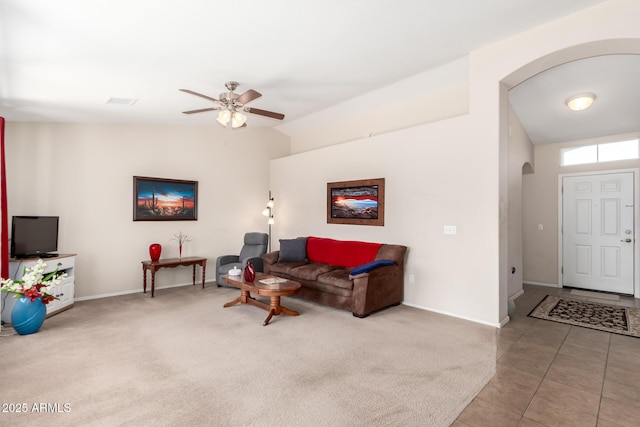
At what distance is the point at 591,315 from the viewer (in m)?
4.43

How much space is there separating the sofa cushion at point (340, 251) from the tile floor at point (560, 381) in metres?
2.09

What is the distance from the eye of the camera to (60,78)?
356 cm

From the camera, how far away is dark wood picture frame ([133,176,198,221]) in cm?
573

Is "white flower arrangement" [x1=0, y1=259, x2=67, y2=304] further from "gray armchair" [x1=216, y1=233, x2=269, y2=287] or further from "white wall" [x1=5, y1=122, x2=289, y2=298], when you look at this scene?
"gray armchair" [x1=216, y1=233, x2=269, y2=287]

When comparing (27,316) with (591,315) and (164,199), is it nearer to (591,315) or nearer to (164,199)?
(164,199)

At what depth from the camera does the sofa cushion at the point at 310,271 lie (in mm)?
Answer: 4980

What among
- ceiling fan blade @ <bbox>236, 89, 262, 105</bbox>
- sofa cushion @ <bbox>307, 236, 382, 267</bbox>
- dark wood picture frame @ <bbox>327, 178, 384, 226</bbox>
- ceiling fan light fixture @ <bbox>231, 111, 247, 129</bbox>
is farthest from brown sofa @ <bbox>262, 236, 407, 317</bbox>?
ceiling fan blade @ <bbox>236, 89, 262, 105</bbox>

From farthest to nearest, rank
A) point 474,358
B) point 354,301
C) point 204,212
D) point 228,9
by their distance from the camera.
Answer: point 204,212, point 354,301, point 474,358, point 228,9

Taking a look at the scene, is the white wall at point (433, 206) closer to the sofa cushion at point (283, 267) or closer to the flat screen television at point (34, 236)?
the sofa cushion at point (283, 267)

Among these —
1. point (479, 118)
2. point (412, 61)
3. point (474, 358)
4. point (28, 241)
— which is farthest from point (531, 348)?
point (28, 241)

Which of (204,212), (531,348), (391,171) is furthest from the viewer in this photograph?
(204,212)

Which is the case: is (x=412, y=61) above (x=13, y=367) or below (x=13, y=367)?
above

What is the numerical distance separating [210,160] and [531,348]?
19.5 feet

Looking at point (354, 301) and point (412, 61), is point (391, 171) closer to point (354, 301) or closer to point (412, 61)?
point (412, 61)
